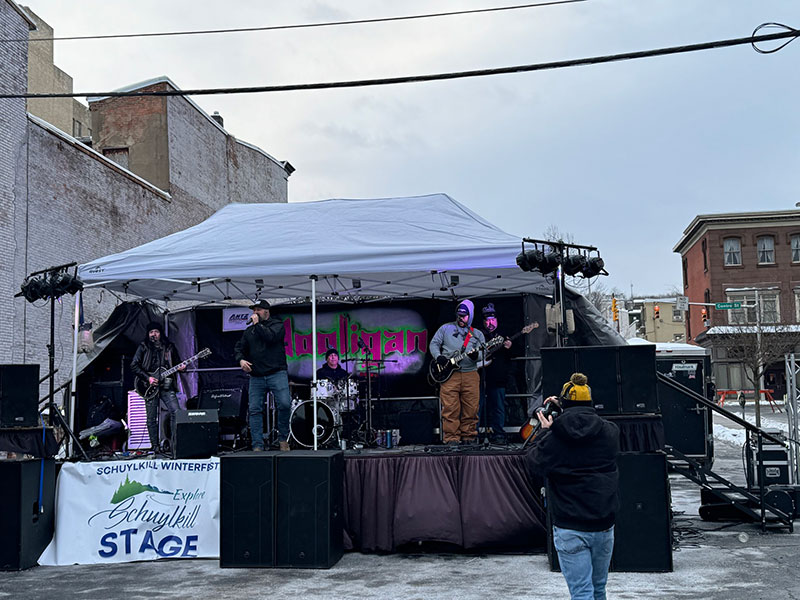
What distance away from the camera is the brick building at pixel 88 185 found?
62.0ft

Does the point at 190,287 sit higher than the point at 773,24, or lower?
lower

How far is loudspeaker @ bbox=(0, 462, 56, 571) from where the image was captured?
8.41m

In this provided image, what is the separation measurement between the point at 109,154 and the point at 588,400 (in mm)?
24770

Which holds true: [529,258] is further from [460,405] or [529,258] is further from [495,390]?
[495,390]

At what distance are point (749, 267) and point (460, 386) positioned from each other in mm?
46850

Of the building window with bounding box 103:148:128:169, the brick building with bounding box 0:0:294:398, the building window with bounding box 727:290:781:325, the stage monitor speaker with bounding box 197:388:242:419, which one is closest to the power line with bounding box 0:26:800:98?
the stage monitor speaker with bounding box 197:388:242:419

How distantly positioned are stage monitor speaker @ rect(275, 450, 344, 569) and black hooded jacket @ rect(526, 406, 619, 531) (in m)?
3.25

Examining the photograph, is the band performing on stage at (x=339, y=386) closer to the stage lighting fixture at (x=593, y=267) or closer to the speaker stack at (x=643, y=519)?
the stage lighting fixture at (x=593, y=267)

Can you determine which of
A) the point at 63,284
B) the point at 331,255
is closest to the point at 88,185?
the point at 63,284

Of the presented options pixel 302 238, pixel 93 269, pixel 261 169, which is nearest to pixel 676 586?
pixel 302 238

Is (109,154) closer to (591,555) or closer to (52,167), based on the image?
(52,167)

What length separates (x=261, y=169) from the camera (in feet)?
117

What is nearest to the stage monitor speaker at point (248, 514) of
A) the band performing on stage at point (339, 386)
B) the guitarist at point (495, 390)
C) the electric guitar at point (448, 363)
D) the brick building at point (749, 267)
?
the band performing on stage at point (339, 386)

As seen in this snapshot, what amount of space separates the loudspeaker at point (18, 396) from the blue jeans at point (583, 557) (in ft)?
20.8
